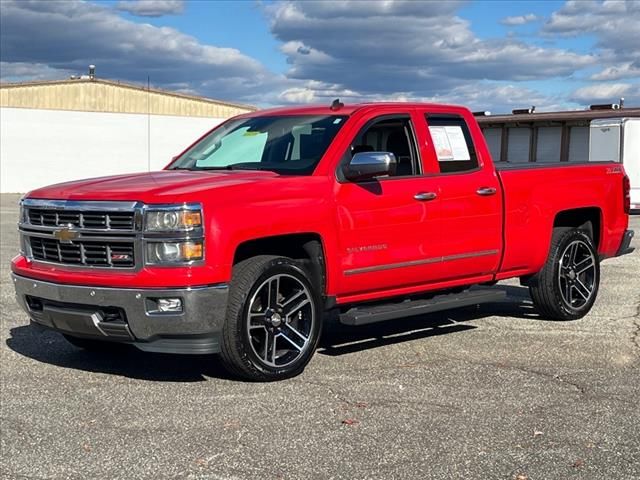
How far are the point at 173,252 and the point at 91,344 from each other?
1.83 meters

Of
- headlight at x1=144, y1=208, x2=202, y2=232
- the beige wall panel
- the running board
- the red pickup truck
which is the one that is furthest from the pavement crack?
the beige wall panel

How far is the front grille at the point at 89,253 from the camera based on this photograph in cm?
589

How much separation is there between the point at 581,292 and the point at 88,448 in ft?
17.8

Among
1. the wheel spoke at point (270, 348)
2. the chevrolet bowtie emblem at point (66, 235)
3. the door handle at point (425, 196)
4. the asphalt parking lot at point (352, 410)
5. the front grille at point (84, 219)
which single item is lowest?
the asphalt parking lot at point (352, 410)

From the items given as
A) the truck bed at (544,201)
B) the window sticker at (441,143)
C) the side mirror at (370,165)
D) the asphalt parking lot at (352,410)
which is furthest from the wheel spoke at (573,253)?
the side mirror at (370,165)

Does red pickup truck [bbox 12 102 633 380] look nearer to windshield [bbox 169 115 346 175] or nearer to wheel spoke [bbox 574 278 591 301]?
windshield [bbox 169 115 346 175]

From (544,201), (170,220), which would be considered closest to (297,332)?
(170,220)

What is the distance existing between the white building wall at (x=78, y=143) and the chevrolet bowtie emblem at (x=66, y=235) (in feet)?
130

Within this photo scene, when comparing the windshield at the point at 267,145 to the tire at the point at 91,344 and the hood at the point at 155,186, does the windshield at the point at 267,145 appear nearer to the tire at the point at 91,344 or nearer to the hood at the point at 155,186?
the hood at the point at 155,186

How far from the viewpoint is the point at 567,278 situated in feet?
28.3

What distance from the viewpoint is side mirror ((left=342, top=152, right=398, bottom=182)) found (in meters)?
6.50

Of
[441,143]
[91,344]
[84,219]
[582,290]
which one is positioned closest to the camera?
[84,219]

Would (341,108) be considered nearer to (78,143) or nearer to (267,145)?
(267,145)

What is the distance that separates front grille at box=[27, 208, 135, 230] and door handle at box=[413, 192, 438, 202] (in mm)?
2306
